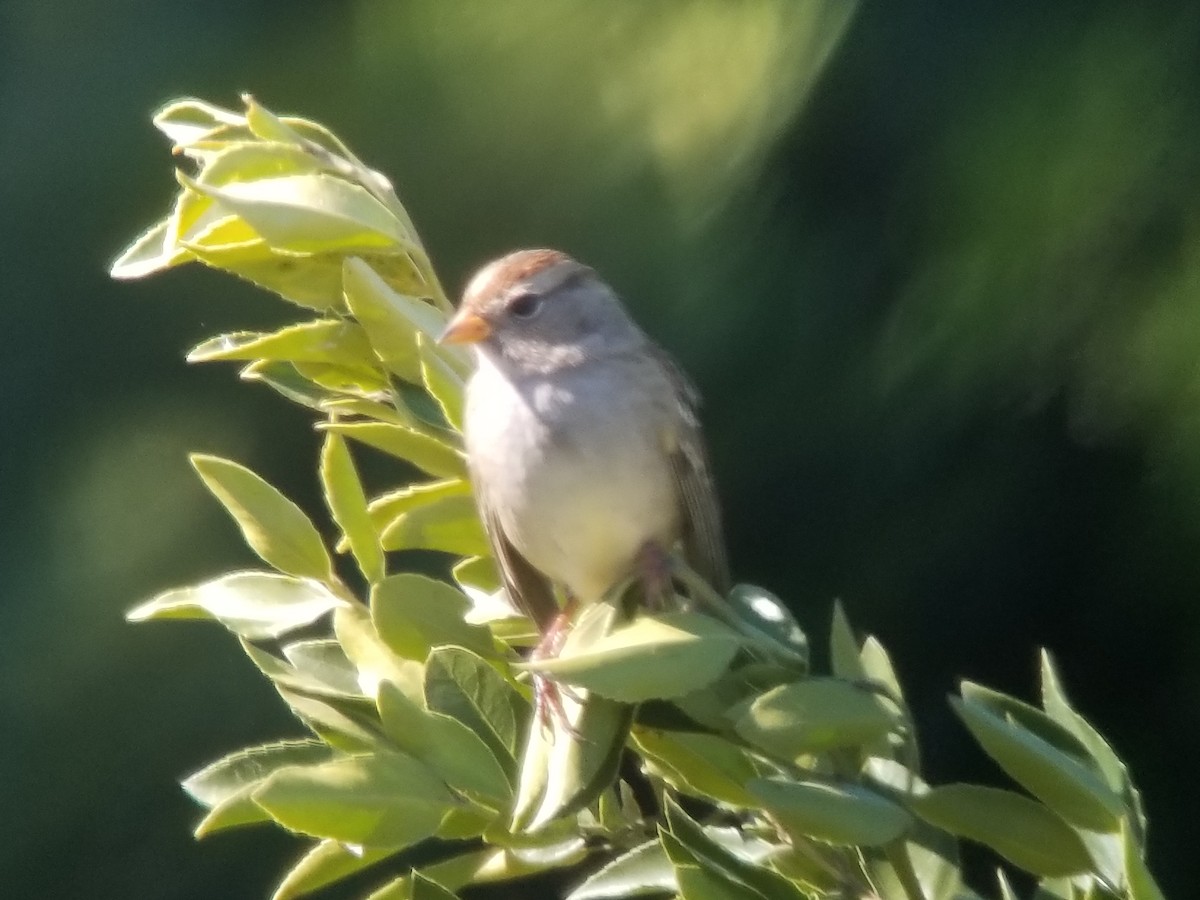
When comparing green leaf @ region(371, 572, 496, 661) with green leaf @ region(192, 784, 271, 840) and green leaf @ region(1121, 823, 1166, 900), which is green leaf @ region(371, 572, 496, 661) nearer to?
green leaf @ region(192, 784, 271, 840)

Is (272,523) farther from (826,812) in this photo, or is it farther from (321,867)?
(826,812)

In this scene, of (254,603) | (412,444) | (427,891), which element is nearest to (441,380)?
(412,444)

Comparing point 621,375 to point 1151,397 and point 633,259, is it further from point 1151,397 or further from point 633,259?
point 1151,397

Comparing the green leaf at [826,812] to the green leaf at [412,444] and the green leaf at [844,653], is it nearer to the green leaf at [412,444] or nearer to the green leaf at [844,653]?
the green leaf at [844,653]

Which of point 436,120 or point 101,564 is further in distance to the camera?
point 101,564

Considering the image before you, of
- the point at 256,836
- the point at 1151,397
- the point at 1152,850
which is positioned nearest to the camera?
the point at 1151,397

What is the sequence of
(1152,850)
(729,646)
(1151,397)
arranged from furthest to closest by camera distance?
1. (1152,850)
2. (1151,397)
3. (729,646)

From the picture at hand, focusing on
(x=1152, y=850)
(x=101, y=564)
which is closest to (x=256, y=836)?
(x=101, y=564)

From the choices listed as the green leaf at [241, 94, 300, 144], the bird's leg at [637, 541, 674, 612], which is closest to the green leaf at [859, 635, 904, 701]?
the bird's leg at [637, 541, 674, 612]
